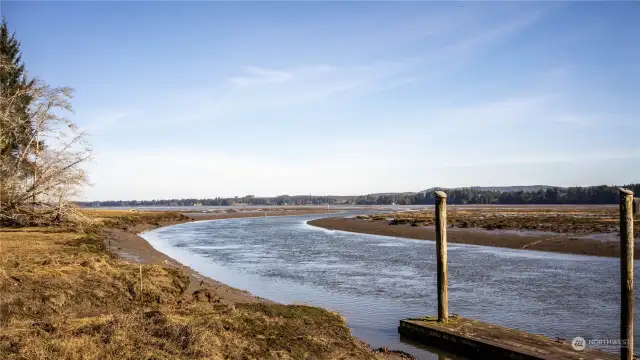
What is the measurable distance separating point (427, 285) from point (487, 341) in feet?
31.7

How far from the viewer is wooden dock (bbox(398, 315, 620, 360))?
9875mm

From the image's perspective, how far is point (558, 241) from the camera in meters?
35.1

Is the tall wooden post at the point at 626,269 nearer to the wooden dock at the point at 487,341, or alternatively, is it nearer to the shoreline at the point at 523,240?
the wooden dock at the point at 487,341

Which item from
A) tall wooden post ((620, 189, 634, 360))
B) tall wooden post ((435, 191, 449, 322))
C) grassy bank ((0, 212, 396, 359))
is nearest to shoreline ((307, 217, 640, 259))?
tall wooden post ((435, 191, 449, 322))

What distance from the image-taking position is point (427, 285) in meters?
20.4

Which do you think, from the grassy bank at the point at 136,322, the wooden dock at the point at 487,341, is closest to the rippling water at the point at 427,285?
the wooden dock at the point at 487,341

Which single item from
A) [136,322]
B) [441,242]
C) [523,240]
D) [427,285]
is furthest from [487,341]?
[523,240]

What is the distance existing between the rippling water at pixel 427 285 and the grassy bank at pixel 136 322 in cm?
258

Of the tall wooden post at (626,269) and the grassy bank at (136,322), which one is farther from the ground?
the tall wooden post at (626,269)

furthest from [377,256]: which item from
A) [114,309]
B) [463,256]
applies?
[114,309]

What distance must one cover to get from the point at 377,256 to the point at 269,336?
2184cm

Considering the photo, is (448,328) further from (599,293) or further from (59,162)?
(59,162)

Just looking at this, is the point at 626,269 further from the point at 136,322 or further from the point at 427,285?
the point at 427,285

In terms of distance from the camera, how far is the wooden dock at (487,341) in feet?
32.4
